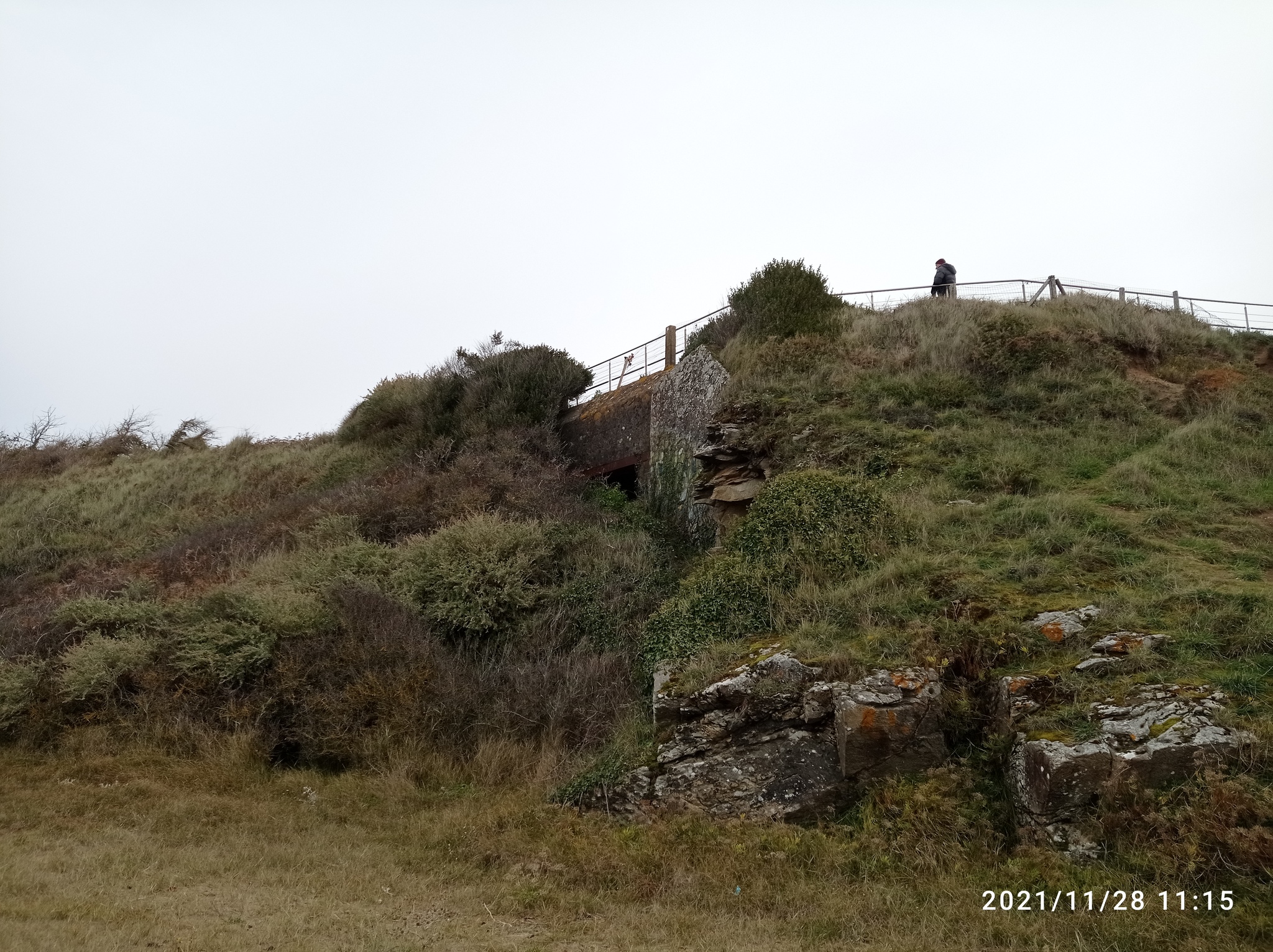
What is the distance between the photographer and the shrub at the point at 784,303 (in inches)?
614

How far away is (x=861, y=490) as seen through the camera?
33.3 feet

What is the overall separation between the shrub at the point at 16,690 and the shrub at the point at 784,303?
1145cm

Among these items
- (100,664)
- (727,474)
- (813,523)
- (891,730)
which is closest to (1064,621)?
(891,730)

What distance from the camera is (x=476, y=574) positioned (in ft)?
37.4

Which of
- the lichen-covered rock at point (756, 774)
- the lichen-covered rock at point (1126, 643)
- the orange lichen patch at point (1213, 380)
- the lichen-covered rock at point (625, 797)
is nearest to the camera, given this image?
the lichen-covered rock at point (1126, 643)

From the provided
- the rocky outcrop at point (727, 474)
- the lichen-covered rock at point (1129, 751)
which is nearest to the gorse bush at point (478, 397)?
the rocky outcrop at point (727, 474)

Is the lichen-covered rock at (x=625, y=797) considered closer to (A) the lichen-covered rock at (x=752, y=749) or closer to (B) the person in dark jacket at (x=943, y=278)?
(A) the lichen-covered rock at (x=752, y=749)

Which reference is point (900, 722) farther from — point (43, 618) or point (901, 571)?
point (43, 618)

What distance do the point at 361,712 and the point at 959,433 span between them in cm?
831

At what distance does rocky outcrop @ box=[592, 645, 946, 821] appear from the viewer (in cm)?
669

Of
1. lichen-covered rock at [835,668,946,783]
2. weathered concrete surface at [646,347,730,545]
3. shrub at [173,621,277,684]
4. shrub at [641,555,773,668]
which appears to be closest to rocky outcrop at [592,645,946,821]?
lichen-covered rock at [835,668,946,783]

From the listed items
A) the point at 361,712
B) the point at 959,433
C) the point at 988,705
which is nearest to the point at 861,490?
the point at 959,433

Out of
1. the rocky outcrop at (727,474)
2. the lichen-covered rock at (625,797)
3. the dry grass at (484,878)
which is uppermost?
the rocky outcrop at (727,474)

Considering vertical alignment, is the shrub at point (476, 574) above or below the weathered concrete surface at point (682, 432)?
below
